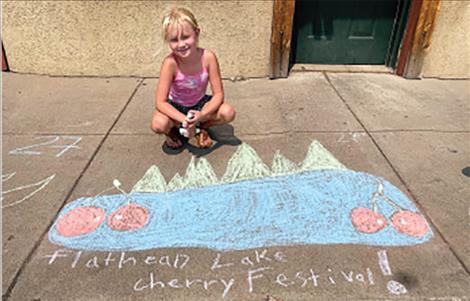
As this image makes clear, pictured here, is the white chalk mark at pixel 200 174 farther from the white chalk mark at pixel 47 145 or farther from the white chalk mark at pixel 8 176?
the white chalk mark at pixel 8 176

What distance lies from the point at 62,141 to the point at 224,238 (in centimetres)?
174

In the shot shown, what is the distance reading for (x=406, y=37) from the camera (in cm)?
444

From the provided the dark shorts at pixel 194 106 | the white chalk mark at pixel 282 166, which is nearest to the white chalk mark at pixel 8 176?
the dark shorts at pixel 194 106

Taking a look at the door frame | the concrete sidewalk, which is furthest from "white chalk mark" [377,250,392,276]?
the door frame

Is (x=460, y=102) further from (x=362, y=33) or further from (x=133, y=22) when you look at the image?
(x=133, y=22)

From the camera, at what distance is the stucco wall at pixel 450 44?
4266 millimetres

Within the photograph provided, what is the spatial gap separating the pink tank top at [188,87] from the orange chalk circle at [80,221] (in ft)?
3.47

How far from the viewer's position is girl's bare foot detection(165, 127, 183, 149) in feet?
10.00

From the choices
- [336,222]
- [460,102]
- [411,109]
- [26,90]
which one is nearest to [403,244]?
[336,222]

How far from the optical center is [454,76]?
15.1 ft

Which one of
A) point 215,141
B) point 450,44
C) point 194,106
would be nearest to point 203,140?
point 215,141

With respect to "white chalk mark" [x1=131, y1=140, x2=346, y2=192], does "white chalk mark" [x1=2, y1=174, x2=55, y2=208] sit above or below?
below

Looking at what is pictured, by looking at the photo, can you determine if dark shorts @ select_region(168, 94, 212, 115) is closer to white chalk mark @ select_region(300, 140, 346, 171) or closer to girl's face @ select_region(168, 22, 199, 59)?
girl's face @ select_region(168, 22, 199, 59)

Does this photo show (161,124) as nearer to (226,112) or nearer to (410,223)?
(226,112)
